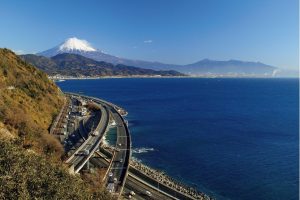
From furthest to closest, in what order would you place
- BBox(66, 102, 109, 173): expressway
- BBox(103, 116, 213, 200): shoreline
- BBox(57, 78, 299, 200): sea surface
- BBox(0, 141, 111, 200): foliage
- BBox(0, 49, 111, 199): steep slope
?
BBox(57, 78, 299, 200): sea surface, BBox(103, 116, 213, 200): shoreline, BBox(66, 102, 109, 173): expressway, BBox(0, 49, 111, 199): steep slope, BBox(0, 141, 111, 200): foliage

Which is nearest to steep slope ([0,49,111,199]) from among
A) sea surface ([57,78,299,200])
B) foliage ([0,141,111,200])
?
foliage ([0,141,111,200])

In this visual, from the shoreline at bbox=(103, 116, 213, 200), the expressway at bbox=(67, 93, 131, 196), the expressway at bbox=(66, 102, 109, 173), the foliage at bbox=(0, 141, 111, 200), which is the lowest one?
the shoreline at bbox=(103, 116, 213, 200)

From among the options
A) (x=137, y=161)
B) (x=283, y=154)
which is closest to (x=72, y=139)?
(x=137, y=161)

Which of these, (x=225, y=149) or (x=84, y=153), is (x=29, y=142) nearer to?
(x=84, y=153)

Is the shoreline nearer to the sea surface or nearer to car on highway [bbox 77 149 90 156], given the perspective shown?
the sea surface

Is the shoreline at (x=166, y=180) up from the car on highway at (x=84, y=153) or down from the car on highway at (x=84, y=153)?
down

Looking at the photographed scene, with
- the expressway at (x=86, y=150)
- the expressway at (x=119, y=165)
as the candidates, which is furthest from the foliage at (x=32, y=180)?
the expressway at (x=86, y=150)

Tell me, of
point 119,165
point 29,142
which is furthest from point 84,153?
point 29,142

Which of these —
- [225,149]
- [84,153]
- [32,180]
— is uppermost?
[32,180]

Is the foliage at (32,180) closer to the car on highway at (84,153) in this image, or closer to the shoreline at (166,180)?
the shoreline at (166,180)
